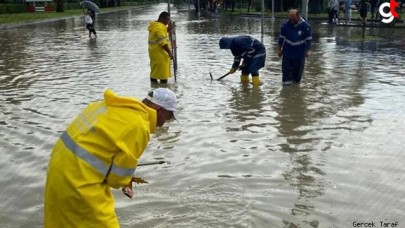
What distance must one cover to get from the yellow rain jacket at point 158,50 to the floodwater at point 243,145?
1.48ft

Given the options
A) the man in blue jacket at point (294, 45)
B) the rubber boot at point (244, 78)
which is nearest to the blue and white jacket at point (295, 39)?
the man in blue jacket at point (294, 45)

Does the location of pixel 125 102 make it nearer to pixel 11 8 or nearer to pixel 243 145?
pixel 243 145

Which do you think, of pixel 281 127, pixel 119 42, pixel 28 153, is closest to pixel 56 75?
pixel 28 153

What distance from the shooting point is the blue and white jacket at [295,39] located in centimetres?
1008

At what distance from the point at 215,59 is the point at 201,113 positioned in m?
7.11

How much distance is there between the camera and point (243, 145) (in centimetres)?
663

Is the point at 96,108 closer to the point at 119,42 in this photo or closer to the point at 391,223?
the point at 391,223

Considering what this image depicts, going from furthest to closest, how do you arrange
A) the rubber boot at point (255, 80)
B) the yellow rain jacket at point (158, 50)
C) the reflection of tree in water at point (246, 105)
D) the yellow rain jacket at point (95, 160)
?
the rubber boot at point (255, 80), the yellow rain jacket at point (158, 50), the reflection of tree in water at point (246, 105), the yellow rain jacket at point (95, 160)

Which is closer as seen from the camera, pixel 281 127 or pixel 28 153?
pixel 28 153

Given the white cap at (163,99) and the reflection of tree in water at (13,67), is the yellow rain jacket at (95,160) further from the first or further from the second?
the reflection of tree in water at (13,67)

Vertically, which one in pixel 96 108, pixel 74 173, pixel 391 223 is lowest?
pixel 391 223

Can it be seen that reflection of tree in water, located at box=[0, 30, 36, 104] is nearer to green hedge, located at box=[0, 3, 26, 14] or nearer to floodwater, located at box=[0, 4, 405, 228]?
floodwater, located at box=[0, 4, 405, 228]

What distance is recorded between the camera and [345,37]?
70.7ft

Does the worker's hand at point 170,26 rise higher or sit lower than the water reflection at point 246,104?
higher
